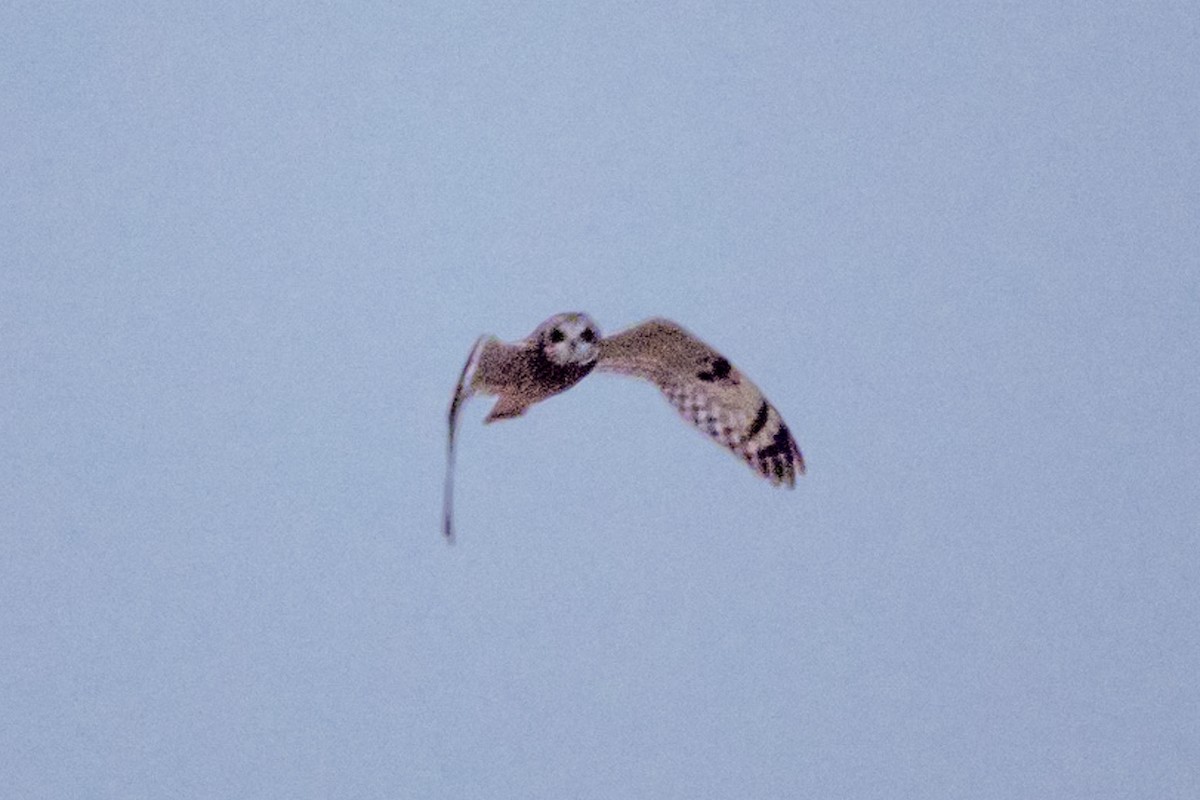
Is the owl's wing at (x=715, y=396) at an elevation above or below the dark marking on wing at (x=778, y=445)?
above

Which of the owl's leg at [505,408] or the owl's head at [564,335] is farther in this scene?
the owl's leg at [505,408]

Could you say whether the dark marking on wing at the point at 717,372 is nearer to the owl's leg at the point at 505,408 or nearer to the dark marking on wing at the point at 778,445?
the dark marking on wing at the point at 778,445

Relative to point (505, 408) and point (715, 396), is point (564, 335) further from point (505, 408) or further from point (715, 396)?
point (715, 396)

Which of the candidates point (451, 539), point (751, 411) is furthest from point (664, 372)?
point (451, 539)

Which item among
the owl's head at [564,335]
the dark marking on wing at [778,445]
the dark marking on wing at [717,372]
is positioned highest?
the dark marking on wing at [717,372]

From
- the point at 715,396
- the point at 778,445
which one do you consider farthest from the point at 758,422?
the point at 715,396

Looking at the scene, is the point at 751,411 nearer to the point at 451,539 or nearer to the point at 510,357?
the point at 510,357

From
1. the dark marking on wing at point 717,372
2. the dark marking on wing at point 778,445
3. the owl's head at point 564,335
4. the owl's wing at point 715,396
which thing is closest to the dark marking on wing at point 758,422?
the owl's wing at point 715,396

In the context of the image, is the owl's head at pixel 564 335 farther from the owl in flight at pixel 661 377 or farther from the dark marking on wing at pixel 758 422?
the dark marking on wing at pixel 758 422
